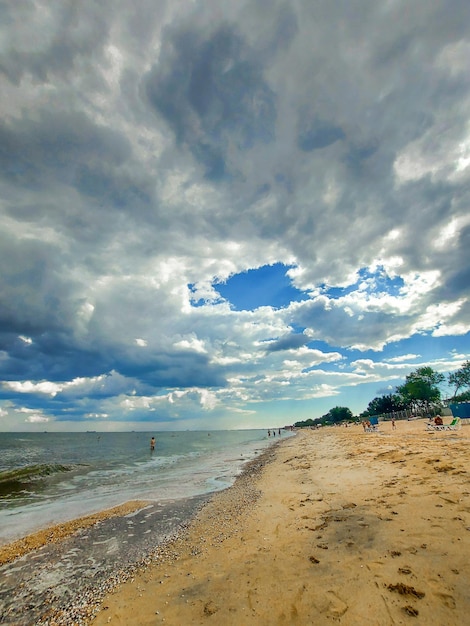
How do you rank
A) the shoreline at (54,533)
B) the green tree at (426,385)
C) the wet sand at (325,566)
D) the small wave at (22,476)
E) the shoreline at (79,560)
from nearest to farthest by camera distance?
1. the wet sand at (325,566)
2. the shoreline at (79,560)
3. the shoreline at (54,533)
4. the small wave at (22,476)
5. the green tree at (426,385)

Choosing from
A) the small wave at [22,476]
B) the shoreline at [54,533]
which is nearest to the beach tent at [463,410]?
the shoreline at [54,533]

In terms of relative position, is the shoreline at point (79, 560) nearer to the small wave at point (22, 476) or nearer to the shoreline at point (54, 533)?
the shoreline at point (54, 533)

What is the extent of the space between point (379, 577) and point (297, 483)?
1166 centimetres

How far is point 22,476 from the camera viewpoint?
93.7ft

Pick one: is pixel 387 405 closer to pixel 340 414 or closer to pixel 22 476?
pixel 340 414

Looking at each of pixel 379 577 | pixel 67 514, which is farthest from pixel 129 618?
pixel 67 514

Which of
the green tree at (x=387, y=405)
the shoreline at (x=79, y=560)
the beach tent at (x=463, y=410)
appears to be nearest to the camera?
the shoreline at (x=79, y=560)

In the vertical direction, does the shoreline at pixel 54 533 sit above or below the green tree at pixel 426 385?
below

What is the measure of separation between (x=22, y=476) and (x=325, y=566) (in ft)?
108

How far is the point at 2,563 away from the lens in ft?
30.6

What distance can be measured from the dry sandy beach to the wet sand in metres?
0.02

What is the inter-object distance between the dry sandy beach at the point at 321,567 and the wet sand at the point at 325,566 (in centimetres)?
2

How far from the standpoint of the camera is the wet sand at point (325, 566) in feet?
17.3

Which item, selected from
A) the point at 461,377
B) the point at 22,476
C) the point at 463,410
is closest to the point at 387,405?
the point at 461,377
